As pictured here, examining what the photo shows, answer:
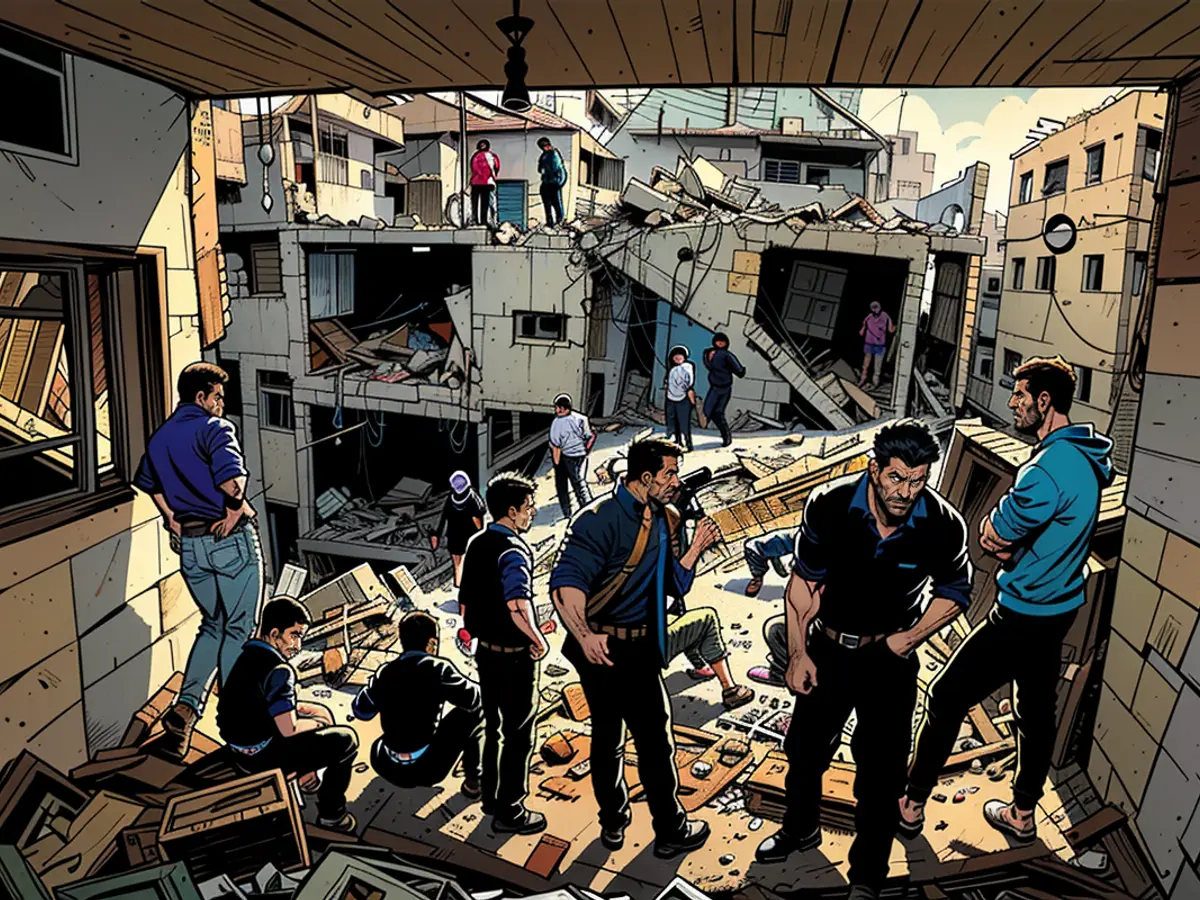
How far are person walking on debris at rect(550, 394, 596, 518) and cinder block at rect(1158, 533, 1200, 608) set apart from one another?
275 cm

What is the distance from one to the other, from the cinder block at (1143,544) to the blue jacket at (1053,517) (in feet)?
1.12

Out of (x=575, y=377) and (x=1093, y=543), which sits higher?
(x=575, y=377)

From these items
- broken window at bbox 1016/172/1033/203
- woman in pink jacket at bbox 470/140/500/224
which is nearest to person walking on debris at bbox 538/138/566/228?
woman in pink jacket at bbox 470/140/500/224

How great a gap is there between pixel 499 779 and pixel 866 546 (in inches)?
83.6

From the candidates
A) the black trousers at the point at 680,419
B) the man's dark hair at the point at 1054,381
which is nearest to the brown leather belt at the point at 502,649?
the black trousers at the point at 680,419

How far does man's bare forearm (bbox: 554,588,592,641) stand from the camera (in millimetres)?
3322

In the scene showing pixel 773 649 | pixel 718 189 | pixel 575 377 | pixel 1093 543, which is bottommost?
pixel 773 649

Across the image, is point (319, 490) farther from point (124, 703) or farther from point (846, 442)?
point (846, 442)

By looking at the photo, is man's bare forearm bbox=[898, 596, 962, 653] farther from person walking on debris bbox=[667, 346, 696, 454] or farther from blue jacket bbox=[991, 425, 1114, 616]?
person walking on debris bbox=[667, 346, 696, 454]

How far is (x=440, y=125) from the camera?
8.36m

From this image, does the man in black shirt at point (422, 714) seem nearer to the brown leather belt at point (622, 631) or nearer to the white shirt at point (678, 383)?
the brown leather belt at point (622, 631)

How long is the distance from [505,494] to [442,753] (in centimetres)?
145

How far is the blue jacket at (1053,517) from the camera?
308 centimetres

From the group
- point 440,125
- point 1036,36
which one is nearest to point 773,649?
point 1036,36
